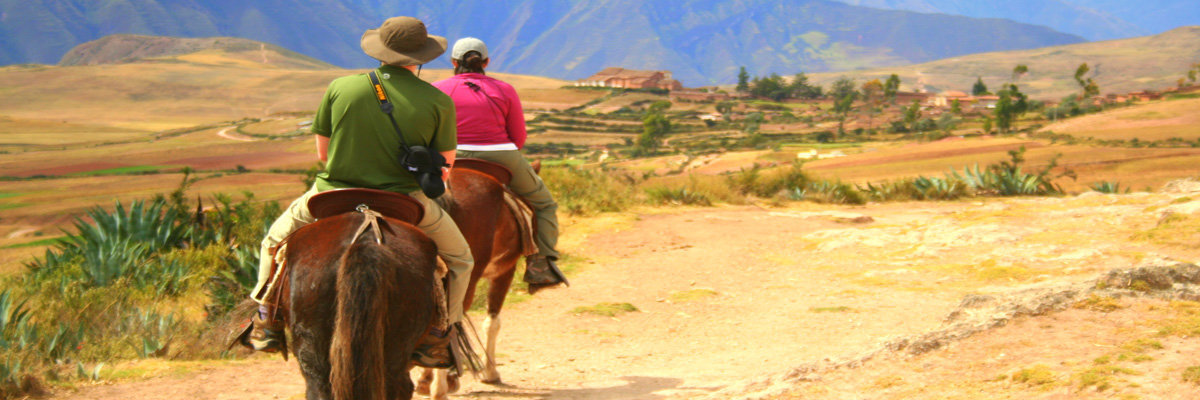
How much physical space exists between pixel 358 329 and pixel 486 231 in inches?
77.3

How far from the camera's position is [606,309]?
870cm

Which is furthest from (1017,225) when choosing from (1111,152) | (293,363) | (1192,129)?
(1192,129)

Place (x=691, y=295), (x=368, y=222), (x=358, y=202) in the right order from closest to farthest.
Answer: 1. (x=368, y=222)
2. (x=358, y=202)
3. (x=691, y=295)

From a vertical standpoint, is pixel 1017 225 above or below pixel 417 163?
below

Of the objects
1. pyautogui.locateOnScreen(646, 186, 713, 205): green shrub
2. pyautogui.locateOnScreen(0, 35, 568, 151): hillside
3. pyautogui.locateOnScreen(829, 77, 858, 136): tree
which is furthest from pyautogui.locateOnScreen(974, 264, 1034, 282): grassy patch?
pyautogui.locateOnScreen(829, 77, 858, 136): tree

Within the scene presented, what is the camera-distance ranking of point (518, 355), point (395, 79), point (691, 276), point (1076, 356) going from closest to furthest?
point (395, 79), point (1076, 356), point (518, 355), point (691, 276)

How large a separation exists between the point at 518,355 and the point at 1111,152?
921 inches

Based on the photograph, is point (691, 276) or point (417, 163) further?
point (691, 276)

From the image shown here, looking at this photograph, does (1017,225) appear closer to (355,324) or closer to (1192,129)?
(355,324)

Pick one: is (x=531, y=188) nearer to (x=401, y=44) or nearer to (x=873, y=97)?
(x=401, y=44)

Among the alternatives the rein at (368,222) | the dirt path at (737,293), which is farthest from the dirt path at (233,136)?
the rein at (368,222)

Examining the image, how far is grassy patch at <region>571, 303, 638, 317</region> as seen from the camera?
862cm

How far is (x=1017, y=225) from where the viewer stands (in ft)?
40.4

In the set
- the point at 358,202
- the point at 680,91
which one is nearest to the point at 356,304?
the point at 358,202
